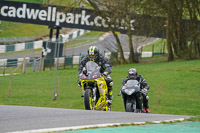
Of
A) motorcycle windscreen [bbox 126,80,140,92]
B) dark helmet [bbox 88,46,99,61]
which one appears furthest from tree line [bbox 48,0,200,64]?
dark helmet [bbox 88,46,99,61]

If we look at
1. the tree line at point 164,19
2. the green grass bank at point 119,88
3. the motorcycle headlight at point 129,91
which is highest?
the tree line at point 164,19

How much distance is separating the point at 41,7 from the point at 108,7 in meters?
5.76

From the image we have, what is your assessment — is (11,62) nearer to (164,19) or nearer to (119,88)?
(164,19)

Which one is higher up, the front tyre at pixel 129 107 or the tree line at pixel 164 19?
the tree line at pixel 164 19

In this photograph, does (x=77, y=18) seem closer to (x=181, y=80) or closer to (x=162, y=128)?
(x=181, y=80)

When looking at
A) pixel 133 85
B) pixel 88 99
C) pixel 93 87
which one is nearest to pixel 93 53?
pixel 93 87

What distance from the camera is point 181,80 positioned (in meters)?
30.2

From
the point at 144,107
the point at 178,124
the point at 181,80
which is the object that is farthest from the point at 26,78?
the point at 178,124

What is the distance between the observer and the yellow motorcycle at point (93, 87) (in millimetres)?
14328

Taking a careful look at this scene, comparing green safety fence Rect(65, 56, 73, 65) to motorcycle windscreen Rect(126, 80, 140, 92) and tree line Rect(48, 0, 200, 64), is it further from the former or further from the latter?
motorcycle windscreen Rect(126, 80, 140, 92)

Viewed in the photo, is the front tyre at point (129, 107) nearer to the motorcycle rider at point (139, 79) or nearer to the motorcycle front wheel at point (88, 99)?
the motorcycle rider at point (139, 79)

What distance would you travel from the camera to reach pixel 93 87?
578 inches

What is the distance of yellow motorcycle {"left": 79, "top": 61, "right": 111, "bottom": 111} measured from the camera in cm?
1433

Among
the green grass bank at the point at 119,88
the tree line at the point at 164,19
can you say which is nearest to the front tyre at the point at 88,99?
the green grass bank at the point at 119,88
